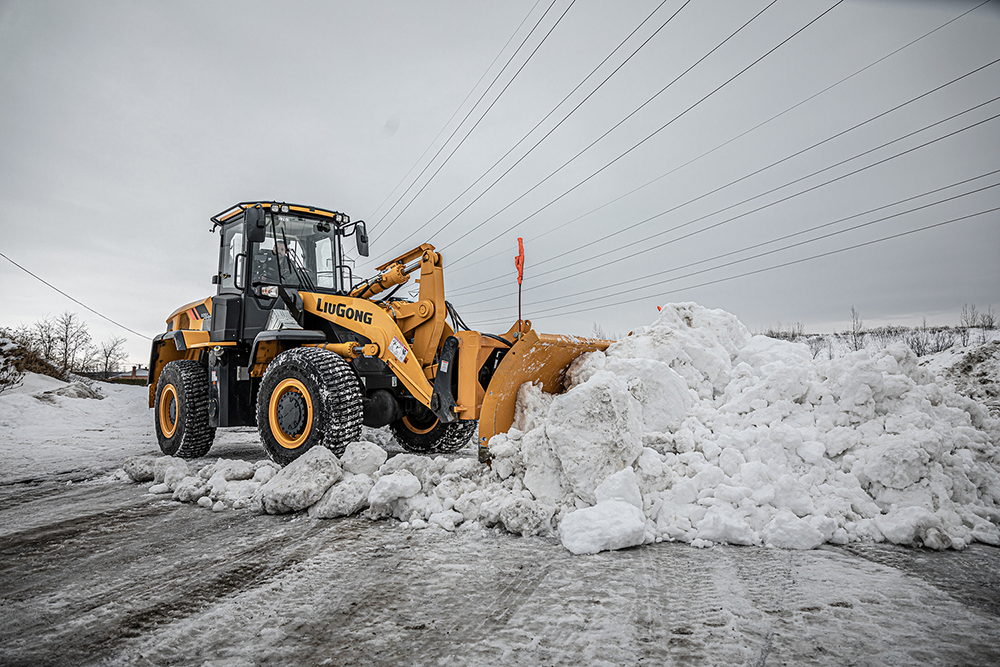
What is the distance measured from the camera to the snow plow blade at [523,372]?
4.91 m

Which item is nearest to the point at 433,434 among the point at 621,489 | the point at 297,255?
the point at 297,255

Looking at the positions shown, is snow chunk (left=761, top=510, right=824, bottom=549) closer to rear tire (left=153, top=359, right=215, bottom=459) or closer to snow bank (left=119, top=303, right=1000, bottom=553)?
snow bank (left=119, top=303, right=1000, bottom=553)

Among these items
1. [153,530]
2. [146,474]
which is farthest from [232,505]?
[146,474]

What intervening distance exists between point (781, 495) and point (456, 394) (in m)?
2.87

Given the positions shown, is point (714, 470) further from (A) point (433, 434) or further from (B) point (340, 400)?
(A) point (433, 434)

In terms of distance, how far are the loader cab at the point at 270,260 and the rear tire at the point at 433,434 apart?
198cm

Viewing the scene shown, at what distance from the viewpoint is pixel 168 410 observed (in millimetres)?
7480

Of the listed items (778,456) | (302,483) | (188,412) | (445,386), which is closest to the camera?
(778,456)

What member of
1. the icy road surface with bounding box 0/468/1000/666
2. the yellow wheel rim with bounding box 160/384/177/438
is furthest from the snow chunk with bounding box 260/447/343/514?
the yellow wheel rim with bounding box 160/384/177/438

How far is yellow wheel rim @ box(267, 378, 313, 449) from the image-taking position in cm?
530

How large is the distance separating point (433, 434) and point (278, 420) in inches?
73.1

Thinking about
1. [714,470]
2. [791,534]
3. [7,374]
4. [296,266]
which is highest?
[296,266]

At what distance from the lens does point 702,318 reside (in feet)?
21.0

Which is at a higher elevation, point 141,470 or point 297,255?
point 297,255
